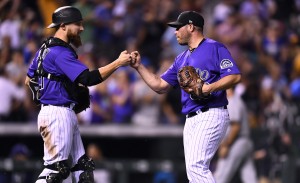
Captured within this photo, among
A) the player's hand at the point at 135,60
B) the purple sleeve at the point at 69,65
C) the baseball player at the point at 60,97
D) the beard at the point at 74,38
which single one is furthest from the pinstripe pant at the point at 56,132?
the player's hand at the point at 135,60

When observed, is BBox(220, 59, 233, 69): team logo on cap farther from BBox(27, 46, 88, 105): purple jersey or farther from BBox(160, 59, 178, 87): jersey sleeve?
BBox(27, 46, 88, 105): purple jersey

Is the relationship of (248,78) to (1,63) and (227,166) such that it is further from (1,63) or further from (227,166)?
(1,63)

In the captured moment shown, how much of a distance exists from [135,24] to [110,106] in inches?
92.0

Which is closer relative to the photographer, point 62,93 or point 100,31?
point 62,93

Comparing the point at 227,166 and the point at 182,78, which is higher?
the point at 182,78

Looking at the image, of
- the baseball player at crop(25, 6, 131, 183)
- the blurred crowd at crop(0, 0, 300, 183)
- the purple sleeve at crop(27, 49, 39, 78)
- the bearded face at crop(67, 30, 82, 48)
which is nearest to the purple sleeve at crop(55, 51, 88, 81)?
the baseball player at crop(25, 6, 131, 183)

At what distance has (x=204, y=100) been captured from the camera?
9.20 meters

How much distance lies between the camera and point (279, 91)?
14977mm

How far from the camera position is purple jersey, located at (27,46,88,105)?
8898mm

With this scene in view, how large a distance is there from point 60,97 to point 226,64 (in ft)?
5.52

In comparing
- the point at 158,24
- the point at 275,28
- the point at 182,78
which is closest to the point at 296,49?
the point at 275,28

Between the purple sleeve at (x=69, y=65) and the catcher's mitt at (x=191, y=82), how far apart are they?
0.99 m

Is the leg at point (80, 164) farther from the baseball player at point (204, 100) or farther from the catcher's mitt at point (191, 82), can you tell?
the catcher's mitt at point (191, 82)

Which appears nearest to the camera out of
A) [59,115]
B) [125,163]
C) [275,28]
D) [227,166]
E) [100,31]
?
[59,115]
